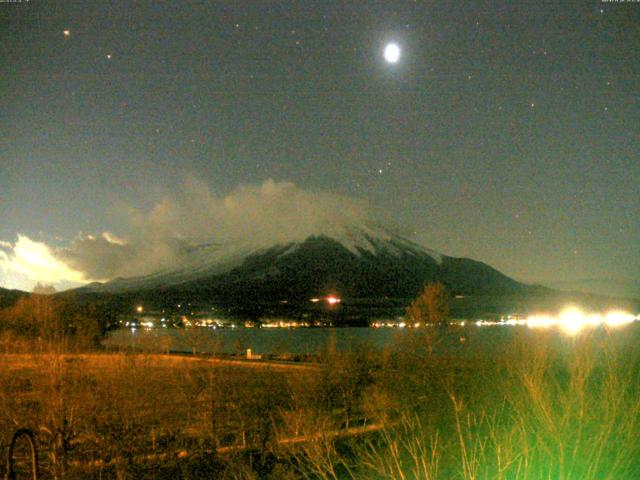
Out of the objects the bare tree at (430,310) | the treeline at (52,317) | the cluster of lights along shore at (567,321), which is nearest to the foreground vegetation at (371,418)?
the cluster of lights along shore at (567,321)

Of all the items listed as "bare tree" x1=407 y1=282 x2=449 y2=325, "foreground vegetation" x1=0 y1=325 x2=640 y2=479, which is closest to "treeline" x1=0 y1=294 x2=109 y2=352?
"foreground vegetation" x1=0 y1=325 x2=640 y2=479

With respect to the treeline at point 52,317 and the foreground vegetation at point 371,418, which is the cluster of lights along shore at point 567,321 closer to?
the foreground vegetation at point 371,418

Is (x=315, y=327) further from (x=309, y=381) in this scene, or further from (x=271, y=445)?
(x=271, y=445)

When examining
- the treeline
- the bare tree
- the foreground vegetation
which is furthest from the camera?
the bare tree

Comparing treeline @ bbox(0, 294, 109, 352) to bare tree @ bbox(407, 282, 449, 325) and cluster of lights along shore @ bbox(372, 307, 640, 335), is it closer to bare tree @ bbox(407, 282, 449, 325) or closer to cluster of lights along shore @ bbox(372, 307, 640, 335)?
bare tree @ bbox(407, 282, 449, 325)

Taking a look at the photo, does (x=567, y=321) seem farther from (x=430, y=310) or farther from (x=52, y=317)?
(x=52, y=317)

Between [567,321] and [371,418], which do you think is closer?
[371,418]

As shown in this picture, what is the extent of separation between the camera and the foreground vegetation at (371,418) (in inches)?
186

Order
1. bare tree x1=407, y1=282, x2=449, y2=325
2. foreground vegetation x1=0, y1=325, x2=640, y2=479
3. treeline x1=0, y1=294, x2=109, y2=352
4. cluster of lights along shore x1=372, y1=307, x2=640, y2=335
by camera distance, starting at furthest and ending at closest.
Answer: bare tree x1=407, y1=282, x2=449, y2=325, treeline x1=0, y1=294, x2=109, y2=352, cluster of lights along shore x1=372, y1=307, x2=640, y2=335, foreground vegetation x1=0, y1=325, x2=640, y2=479

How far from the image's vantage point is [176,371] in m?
23.6

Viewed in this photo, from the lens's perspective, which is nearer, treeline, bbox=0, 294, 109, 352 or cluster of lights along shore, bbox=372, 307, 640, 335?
cluster of lights along shore, bbox=372, 307, 640, 335

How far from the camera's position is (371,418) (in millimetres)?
12961

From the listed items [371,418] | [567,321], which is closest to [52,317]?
[371,418]

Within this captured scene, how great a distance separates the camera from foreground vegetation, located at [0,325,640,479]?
472cm
